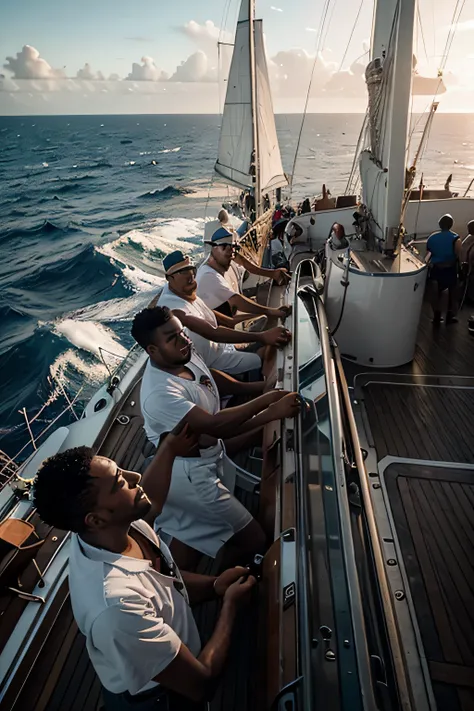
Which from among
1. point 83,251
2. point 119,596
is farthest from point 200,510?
point 83,251

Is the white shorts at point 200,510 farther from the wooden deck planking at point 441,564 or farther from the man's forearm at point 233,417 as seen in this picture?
the wooden deck planking at point 441,564

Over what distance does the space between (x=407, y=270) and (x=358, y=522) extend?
3.36m

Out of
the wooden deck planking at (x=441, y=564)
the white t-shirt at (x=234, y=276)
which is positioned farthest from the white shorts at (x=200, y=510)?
the white t-shirt at (x=234, y=276)

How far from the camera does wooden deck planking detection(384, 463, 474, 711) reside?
218cm

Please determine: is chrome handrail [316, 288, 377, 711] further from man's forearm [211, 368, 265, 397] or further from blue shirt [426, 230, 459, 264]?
blue shirt [426, 230, 459, 264]

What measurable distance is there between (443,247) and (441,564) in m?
4.02

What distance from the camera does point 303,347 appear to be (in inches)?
119

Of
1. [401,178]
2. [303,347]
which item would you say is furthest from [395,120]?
[303,347]

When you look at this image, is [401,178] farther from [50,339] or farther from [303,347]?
[50,339]

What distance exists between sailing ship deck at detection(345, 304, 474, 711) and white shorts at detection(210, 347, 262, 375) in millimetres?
1185

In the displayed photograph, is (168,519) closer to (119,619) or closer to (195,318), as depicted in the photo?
(119,619)

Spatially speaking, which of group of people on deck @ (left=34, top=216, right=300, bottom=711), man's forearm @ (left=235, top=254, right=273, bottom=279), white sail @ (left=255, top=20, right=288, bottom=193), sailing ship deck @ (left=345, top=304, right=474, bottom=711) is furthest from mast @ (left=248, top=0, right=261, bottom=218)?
group of people on deck @ (left=34, top=216, right=300, bottom=711)

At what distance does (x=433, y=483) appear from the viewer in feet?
10.8

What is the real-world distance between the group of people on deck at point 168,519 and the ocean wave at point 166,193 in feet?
131
